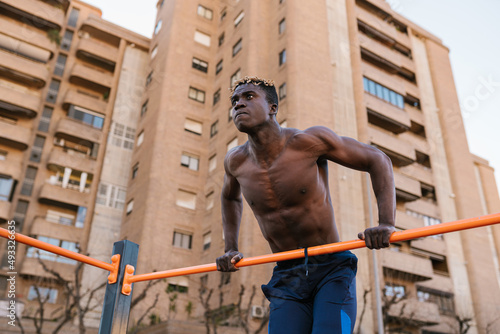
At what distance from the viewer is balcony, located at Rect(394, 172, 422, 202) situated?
1280 inches

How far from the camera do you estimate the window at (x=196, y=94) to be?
121ft

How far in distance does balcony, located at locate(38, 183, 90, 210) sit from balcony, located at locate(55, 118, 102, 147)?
4.19m

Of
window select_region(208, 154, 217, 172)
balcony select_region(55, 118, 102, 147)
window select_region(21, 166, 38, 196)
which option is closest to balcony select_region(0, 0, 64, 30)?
balcony select_region(55, 118, 102, 147)

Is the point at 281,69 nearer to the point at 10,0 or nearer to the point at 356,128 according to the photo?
the point at 356,128

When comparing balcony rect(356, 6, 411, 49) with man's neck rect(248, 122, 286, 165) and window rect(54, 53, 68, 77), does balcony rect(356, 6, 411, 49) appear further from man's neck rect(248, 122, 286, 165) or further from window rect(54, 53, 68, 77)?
man's neck rect(248, 122, 286, 165)

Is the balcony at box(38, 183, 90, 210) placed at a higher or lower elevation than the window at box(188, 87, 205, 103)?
lower

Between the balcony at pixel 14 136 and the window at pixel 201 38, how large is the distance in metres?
14.3

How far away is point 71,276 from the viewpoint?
105ft

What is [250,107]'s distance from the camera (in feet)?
13.0

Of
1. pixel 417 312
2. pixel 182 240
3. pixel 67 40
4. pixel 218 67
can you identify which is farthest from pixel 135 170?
pixel 417 312

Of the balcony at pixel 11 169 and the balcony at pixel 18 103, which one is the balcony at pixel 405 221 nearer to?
the balcony at pixel 11 169

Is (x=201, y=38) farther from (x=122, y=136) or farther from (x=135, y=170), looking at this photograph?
→ (x=135, y=170)

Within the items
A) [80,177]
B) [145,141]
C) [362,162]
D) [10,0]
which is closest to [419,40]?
[145,141]

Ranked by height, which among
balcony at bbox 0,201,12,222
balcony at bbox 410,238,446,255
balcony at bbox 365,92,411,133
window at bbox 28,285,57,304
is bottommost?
window at bbox 28,285,57,304
